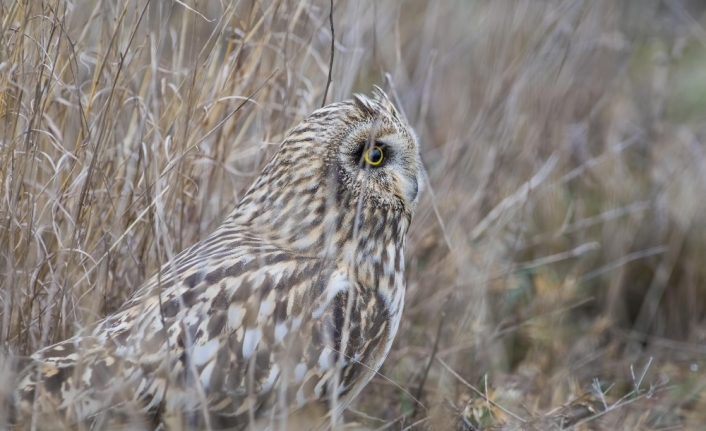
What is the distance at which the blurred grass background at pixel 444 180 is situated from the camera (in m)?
2.53

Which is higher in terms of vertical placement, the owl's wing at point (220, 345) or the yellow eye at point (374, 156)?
the yellow eye at point (374, 156)

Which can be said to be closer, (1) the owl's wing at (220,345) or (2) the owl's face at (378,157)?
(1) the owl's wing at (220,345)

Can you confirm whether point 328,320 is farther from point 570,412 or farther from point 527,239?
point 527,239

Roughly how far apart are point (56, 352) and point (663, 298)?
8.83ft

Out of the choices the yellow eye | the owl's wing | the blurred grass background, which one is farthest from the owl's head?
the blurred grass background

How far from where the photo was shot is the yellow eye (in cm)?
244

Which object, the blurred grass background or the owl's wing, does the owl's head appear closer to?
the owl's wing

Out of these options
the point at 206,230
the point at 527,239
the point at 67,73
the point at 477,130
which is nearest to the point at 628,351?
the point at 527,239

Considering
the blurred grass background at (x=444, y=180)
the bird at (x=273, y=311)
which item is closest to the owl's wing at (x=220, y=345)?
the bird at (x=273, y=311)

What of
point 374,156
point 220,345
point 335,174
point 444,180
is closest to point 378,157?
point 374,156

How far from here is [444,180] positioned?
369 cm

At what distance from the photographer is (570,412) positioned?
2717 mm

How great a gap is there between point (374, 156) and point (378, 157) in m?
0.01

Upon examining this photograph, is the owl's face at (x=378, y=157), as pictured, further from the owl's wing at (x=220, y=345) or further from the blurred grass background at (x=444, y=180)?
the blurred grass background at (x=444, y=180)
